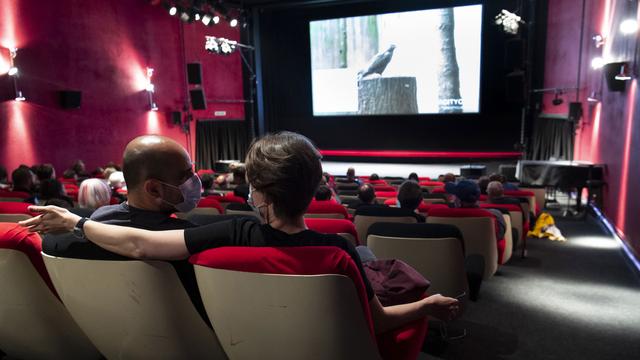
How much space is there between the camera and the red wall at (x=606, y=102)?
5.71m

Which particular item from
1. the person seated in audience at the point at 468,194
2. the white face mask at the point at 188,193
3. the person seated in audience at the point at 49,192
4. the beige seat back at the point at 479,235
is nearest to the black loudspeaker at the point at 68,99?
the person seated in audience at the point at 49,192

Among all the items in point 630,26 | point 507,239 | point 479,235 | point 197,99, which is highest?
point 630,26

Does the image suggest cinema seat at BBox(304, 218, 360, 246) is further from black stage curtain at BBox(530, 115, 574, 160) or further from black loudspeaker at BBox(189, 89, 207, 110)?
black loudspeaker at BBox(189, 89, 207, 110)

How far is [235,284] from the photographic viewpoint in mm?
1245

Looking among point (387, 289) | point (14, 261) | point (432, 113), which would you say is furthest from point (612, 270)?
point (432, 113)

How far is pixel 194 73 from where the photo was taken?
1314 cm

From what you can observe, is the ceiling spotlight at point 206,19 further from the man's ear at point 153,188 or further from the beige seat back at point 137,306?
the beige seat back at point 137,306

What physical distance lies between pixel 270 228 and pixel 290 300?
241mm

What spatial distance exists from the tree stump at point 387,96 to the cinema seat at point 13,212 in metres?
11.9

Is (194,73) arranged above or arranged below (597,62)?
above

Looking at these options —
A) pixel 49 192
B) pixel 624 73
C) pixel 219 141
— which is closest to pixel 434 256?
pixel 49 192

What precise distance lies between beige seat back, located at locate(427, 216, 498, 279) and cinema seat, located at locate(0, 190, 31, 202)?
3.59 metres

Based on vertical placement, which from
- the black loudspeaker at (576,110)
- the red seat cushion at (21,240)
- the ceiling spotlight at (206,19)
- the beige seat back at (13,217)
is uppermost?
the ceiling spotlight at (206,19)

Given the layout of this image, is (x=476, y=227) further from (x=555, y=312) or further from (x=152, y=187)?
(x=152, y=187)
